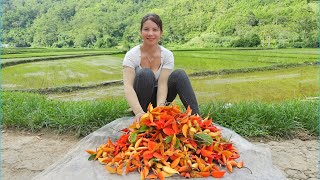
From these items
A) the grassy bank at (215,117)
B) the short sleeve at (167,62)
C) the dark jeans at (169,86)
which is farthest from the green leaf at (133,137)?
the grassy bank at (215,117)

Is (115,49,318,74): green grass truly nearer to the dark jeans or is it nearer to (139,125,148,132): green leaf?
the dark jeans

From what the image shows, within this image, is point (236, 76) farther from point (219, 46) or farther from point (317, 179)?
point (317, 179)

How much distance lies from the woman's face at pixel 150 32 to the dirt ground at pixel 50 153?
1.32m

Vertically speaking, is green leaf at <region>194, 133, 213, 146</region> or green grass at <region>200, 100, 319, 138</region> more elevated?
green leaf at <region>194, 133, 213, 146</region>

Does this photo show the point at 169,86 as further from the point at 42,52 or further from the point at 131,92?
the point at 42,52

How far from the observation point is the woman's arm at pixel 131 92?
9.03ft

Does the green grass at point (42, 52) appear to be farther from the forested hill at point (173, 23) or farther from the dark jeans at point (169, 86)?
the dark jeans at point (169, 86)

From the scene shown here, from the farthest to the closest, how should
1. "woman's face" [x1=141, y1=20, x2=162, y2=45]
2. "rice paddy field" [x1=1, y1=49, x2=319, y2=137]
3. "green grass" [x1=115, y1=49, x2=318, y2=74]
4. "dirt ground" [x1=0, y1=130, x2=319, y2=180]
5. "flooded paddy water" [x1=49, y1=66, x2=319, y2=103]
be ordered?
1. "green grass" [x1=115, y1=49, x2=318, y2=74]
2. "flooded paddy water" [x1=49, y1=66, x2=319, y2=103]
3. "rice paddy field" [x1=1, y1=49, x2=319, y2=137]
4. "dirt ground" [x1=0, y1=130, x2=319, y2=180]
5. "woman's face" [x1=141, y1=20, x2=162, y2=45]

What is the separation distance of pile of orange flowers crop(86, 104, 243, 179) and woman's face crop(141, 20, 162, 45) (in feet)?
2.49

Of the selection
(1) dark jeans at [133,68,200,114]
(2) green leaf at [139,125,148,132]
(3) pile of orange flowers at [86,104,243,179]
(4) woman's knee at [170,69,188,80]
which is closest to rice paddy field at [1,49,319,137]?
(1) dark jeans at [133,68,200,114]

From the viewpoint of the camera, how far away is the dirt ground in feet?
9.99

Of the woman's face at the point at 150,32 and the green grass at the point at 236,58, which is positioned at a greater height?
the woman's face at the point at 150,32

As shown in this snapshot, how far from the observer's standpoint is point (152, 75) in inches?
114

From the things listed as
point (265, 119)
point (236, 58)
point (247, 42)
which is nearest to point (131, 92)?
point (265, 119)
